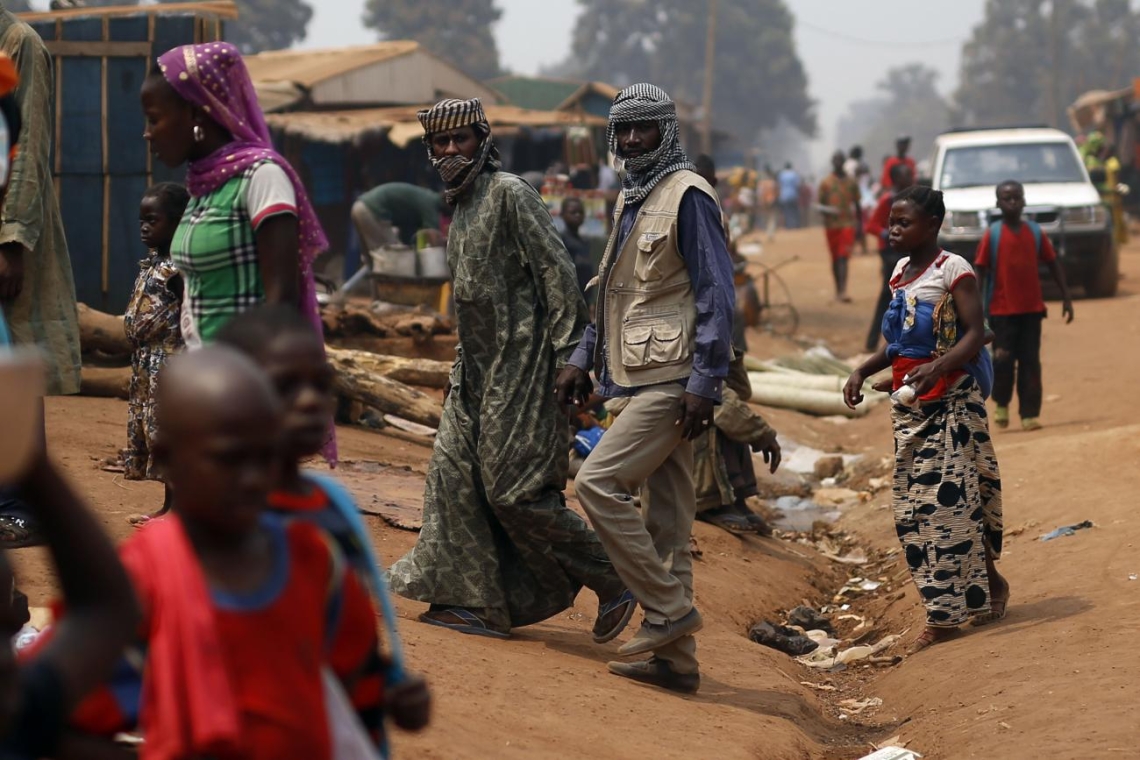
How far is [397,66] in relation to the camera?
82.0ft

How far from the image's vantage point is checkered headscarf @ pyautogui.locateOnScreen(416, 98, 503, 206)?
224 inches

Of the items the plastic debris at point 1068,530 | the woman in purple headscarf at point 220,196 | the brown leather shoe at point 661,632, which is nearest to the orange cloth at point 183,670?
the woman in purple headscarf at point 220,196

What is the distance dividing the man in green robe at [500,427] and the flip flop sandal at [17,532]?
4.42 ft

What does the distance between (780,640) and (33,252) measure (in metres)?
3.65

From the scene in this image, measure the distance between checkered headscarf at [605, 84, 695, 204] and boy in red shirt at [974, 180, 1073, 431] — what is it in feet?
19.2

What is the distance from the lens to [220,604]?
2.26m

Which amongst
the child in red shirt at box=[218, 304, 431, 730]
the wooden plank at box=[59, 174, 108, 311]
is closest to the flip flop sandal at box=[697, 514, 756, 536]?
the wooden plank at box=[59, 174, 108, 311]

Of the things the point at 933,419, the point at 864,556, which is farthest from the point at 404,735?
the point at 864,556

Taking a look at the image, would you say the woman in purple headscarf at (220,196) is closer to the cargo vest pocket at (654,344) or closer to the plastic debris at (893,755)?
the cargo vest pocket at (654,344)

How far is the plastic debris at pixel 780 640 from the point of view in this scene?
279 inches

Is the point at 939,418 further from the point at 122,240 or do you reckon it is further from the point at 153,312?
the point at 122,240

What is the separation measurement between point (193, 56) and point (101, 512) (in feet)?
9.21

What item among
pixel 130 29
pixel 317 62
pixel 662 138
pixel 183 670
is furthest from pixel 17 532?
pixel 317 62

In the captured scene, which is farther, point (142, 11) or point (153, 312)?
point (142, 11)
